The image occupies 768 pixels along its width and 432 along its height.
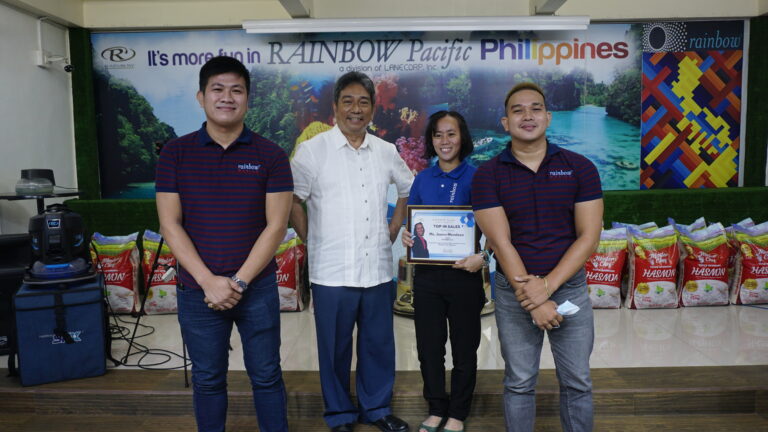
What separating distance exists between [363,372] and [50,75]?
4149mm

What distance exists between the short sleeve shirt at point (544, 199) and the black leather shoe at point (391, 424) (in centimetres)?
103

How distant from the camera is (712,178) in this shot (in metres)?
5.12

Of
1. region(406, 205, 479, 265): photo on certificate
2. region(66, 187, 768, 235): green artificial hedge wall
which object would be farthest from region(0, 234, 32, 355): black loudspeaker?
region(406, 205, 479, 265): photo on certificate

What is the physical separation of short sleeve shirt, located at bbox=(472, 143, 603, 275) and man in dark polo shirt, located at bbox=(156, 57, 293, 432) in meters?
0.83

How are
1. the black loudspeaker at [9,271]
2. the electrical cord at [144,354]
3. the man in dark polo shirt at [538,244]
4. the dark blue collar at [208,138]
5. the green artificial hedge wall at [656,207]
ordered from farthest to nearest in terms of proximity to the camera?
1. the green artificial hedge wall at [656,207]
2. the black loudspeaker at [9,271]
3. the electrical cord at [144,354]
4. the dark blue collar at [208,138]
5. the man in dark polo shirt at [538,244]

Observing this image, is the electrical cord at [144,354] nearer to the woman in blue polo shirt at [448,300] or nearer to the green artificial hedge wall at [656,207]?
the green artificial hedge wall at [656,207]

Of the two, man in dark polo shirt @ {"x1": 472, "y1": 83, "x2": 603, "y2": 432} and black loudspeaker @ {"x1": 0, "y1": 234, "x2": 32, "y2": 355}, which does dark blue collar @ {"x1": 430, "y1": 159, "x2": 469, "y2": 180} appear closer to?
man in dark polo shirt @ {"x1": 472, "y1": 83, "x2": 603, "y2": 432}

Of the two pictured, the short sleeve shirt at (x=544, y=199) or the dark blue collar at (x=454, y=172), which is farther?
the dark blue collar at (x=454, y=172)

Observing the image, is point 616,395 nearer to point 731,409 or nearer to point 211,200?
point 731,409

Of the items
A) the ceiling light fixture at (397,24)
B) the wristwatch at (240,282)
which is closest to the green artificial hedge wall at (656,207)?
the ceiling light fixture at (397,24)

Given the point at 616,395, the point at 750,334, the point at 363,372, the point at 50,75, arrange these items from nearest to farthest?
the point at 363,372, the point at 616,395, the point at 750,334, the point at 50,75

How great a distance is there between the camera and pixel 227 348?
211cm

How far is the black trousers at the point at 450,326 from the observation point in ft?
7.68

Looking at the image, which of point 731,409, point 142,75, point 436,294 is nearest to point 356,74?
point 436,294
